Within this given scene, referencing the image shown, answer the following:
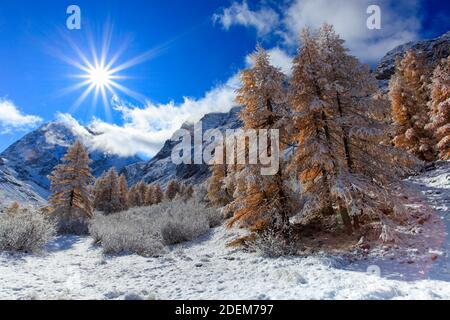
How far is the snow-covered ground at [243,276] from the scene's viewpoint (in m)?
6.42

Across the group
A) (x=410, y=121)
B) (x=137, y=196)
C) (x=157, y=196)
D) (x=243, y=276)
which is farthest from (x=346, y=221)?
(x=137, y=196)

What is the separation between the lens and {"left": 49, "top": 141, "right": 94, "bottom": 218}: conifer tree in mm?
29837

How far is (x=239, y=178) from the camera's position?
12438 mm

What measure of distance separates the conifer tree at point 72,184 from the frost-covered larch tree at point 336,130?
25.3 meters

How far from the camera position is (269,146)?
12883 millimetres

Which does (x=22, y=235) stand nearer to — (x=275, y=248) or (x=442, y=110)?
(x=275, y=248)

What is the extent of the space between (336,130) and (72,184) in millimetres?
27101

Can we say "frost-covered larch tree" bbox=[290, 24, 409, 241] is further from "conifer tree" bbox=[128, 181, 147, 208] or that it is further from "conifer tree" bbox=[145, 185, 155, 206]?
"conifer tree" bbox=[128, 181, 147, 208]

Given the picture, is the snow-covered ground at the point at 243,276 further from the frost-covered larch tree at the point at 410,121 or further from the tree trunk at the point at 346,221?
the frost-covered larch tree at the point at 410,121

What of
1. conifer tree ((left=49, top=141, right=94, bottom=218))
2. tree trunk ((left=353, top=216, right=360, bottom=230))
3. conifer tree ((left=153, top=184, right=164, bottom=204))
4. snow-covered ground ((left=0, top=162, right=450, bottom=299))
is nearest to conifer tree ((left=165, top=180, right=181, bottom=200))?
conifer tree ((left=153, top=184, right=164, bottom=204))

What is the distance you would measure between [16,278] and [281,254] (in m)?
8.21
